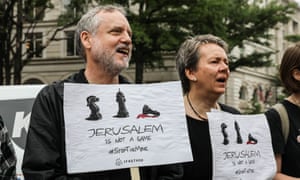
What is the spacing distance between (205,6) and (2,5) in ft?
25.6

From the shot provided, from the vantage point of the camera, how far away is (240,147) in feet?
10.3

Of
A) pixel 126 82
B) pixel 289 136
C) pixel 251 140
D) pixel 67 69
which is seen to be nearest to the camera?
pixel 126 82

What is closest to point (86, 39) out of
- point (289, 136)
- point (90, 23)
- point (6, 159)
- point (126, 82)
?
point (90, 23)

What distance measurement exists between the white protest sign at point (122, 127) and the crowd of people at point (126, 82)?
0.09m

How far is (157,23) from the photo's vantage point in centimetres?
2281

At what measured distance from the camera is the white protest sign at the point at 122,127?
2623 mm

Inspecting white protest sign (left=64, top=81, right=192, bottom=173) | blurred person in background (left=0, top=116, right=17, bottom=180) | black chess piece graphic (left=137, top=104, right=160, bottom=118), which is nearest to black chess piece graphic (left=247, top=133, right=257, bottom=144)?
white protest sign (left=64, top=81, right=192, bottom=173)

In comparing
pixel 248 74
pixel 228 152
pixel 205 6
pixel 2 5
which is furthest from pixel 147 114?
pixel 248 74

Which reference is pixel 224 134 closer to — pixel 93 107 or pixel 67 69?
pixel 93 107

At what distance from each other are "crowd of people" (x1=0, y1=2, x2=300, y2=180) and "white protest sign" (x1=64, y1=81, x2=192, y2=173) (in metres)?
0.09

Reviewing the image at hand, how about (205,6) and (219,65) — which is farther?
(205,6)

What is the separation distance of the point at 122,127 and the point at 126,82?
0.45 meters

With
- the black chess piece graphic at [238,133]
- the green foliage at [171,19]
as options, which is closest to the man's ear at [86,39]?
the black chess piece graphic at [238,133]

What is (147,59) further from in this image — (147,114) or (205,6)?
(147,114)
